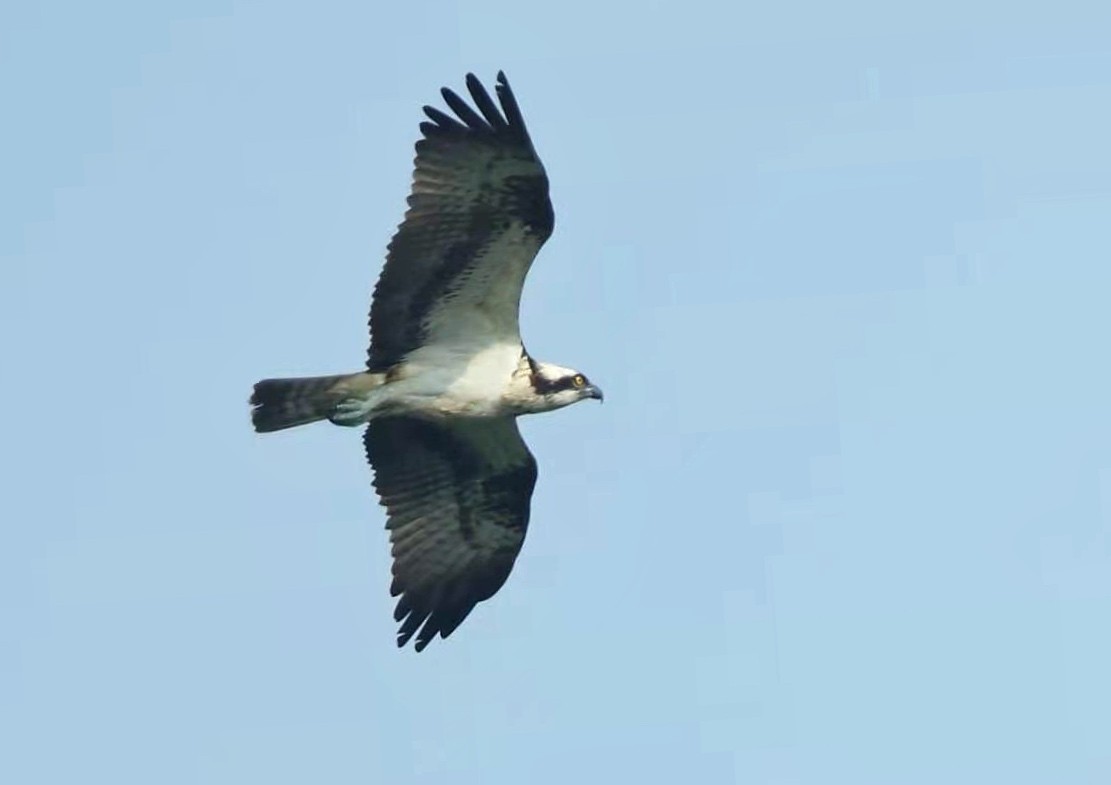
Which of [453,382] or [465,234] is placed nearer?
[465,234]

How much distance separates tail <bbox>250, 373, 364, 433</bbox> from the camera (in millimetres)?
19328

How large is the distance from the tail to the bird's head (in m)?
1.47

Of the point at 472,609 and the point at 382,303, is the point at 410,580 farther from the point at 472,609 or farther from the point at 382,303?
the point at 382,303

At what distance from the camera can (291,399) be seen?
19359 mm

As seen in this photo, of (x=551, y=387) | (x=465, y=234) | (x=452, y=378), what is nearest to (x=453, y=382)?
(x=452, y=378)

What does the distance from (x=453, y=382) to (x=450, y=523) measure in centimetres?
162

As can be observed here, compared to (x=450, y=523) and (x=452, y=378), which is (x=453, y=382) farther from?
(x=450, y=523)

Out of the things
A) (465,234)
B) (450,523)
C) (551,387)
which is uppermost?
(465,234)

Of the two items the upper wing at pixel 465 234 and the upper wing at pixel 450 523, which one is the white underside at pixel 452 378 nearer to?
the upper wing at pixel 465 234

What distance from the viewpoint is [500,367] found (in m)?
19.6

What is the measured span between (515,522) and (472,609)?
0.79 m

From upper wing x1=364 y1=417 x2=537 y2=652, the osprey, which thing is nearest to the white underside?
the osprey

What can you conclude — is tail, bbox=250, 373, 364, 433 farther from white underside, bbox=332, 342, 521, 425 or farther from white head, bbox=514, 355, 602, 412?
white head, bbox=514, 355, 602, 412

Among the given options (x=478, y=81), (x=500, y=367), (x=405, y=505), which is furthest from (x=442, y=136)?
(x=405, y=505)
